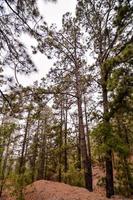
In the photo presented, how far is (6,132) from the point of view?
11.1m

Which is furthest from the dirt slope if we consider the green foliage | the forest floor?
the green foliage

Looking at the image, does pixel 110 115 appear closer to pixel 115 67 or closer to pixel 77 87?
pixel 115 67

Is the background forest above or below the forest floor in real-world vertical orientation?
above

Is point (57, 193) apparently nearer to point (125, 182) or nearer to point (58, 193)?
point (58, 193)

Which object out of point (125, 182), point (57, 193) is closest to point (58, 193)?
point (57, 193)

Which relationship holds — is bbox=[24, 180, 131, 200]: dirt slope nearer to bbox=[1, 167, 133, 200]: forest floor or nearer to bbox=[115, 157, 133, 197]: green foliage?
bbox=[1, 167, 133, 200]: forest floor

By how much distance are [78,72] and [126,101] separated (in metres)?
5.33

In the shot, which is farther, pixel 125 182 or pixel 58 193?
pixel 125 182

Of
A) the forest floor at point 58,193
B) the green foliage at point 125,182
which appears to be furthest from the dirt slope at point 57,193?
the green foliage at point 125,182

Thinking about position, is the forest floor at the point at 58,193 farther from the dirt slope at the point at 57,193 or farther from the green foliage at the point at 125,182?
the green foliage at the point at 125,182

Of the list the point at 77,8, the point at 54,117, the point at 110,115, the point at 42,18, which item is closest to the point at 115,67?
the point at 110,115

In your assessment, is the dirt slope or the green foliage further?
the green foliage

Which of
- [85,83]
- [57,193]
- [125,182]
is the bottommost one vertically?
[57,193]

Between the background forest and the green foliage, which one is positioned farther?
the green foliage
